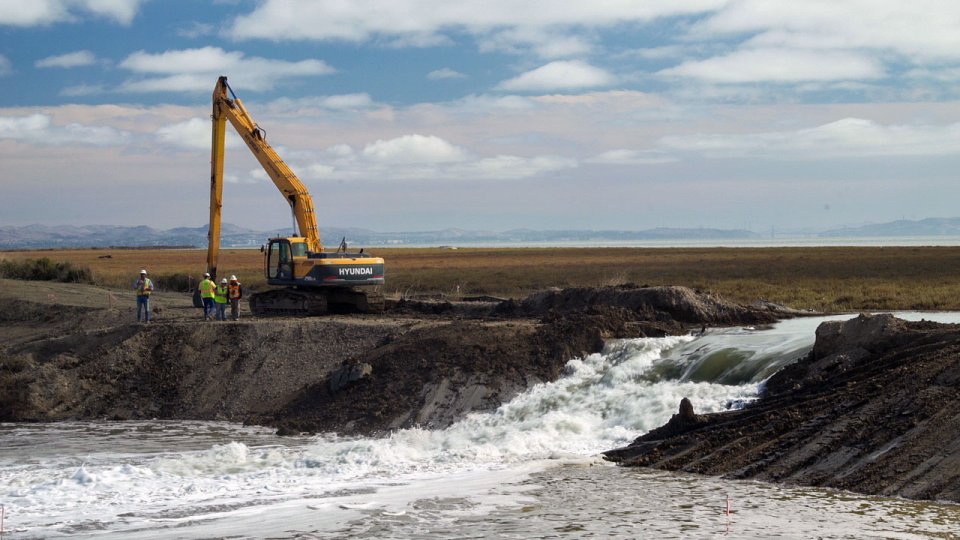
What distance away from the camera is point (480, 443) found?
17797 mm

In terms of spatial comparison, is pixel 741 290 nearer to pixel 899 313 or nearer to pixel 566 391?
pixel 899 313

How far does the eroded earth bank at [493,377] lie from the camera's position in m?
14.1

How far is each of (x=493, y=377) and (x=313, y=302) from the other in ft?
32.0

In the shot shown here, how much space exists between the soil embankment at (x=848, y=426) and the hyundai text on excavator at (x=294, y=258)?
49.2ft

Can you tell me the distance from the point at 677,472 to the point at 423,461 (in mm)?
4332

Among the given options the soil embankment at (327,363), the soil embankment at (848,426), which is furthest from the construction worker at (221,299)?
the soil embankment at (848,426)

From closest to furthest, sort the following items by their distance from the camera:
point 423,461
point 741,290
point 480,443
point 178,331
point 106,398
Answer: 1. point 423,461
2. point 480,443
3. point 106,398
4. point 178,331
5. point 741,290

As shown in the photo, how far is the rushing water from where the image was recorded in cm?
1179

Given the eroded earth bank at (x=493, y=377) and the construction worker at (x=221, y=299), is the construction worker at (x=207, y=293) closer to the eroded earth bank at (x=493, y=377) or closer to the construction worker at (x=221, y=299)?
the construction worker at (x=221, y=299)

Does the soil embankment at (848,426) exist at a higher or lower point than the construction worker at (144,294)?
lower

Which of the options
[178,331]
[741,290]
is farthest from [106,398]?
[741,290]

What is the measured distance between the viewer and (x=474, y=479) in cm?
1480

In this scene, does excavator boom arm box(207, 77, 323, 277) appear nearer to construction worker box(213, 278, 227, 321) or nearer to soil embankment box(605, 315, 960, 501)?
construction worker box(213, 278, 227, 321)

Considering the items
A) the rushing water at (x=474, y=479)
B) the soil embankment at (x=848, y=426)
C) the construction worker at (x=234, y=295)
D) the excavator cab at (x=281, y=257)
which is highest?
the excavator cab at (x=281, y=257)
